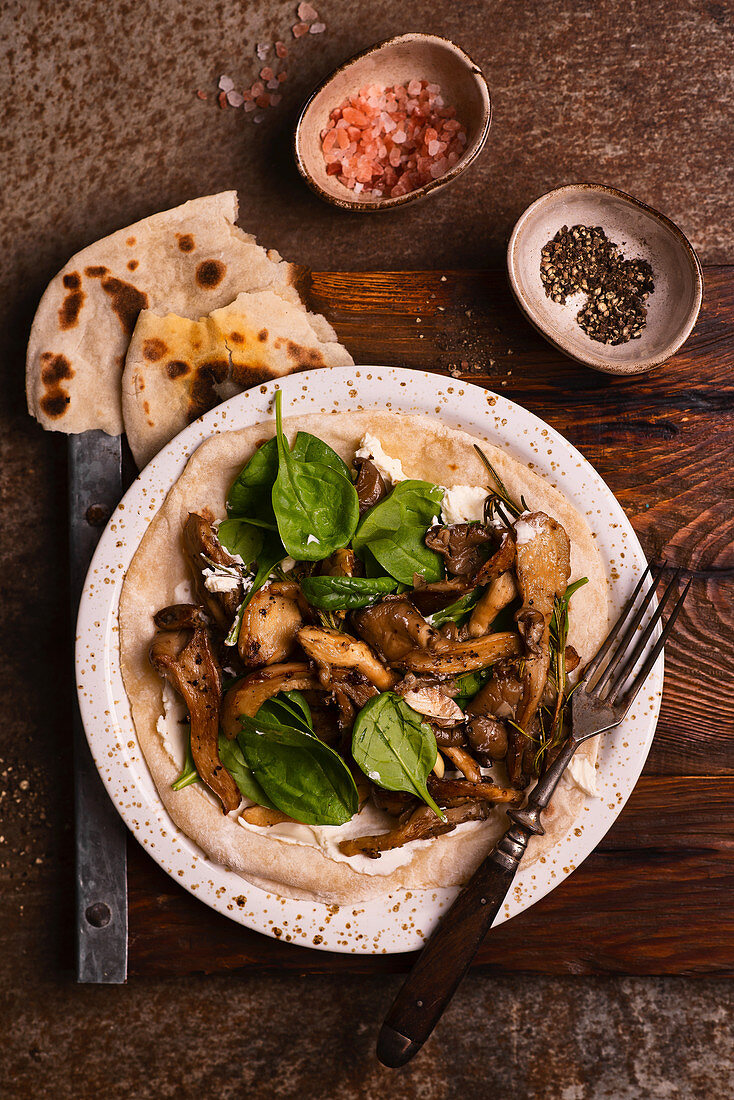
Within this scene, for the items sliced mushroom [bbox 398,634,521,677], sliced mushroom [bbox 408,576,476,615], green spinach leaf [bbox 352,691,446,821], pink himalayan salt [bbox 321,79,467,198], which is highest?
pink himalayan salt [bbox 321,79,467,198]

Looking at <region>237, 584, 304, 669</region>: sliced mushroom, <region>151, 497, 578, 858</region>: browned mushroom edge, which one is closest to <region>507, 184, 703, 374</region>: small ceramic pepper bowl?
<region>151, 497, 578, 858</region>: browned mushroom edge

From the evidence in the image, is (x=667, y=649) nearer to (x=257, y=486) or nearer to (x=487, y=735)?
(x=487, y=735)

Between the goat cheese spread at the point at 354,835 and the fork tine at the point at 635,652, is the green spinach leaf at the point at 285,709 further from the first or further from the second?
the fork tine at the point at 635,652

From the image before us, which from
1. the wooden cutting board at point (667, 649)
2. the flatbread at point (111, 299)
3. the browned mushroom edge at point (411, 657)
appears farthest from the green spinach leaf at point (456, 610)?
the flatbread at point (111, 299)

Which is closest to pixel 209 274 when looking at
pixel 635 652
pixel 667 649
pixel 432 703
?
pixel 432 703

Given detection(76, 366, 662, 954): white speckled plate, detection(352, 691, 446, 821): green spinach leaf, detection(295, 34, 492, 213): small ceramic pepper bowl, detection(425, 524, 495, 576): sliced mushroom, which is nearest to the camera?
detection(352, 691, 446, 821): green spinach leaf

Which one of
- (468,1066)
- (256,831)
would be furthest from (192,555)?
(468,1066)

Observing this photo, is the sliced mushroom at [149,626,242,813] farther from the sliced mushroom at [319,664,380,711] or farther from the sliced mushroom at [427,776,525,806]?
the sliced mushroom at [427,776,525,806]
